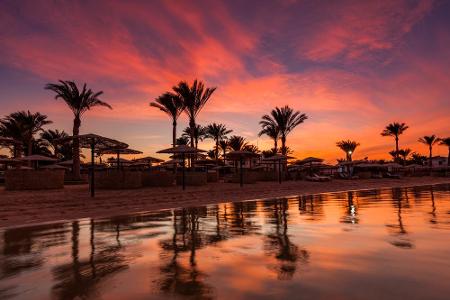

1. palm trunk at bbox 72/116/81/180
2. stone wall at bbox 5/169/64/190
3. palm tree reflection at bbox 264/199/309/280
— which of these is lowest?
palm tree reflection at bbox 264/199/309/280

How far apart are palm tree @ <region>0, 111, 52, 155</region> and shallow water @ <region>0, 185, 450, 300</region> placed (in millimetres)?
42024

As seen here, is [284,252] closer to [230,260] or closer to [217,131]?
[230,260]

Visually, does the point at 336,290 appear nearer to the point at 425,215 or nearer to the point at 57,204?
the point at 425,215

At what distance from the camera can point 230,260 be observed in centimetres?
534

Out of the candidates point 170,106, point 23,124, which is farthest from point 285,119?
point 23,124

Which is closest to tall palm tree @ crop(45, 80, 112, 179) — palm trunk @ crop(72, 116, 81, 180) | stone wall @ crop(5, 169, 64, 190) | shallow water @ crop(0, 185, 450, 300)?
palm trunk @ crop(72, 116, 81, 180)

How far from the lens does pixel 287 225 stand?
876 centimetres

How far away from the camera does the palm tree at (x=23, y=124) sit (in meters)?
45.8

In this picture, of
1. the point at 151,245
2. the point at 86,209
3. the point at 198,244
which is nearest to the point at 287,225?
the point at 198,244

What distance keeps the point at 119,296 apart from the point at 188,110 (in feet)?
107

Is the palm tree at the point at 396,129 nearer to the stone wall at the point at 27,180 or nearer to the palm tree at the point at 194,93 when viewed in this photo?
the palm tree at the point at 194,93

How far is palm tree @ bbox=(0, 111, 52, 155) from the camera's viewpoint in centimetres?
4578

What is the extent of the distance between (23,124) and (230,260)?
1879 inches

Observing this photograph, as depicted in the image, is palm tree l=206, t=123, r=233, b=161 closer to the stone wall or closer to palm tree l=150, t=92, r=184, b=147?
palm tree l=150, t=92, r=184, b=147
